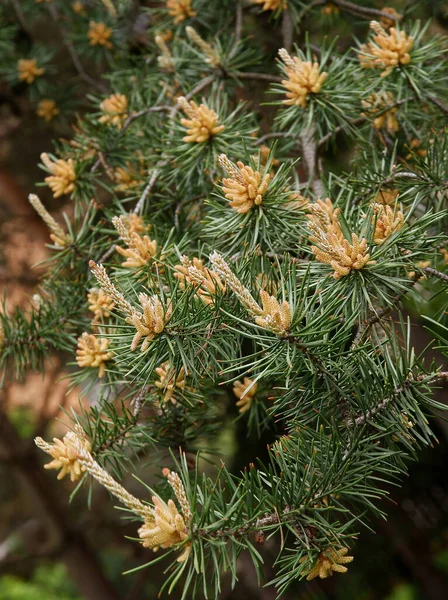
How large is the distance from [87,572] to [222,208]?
196cm

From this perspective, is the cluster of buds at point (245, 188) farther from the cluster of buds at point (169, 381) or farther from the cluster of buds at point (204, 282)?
the cluster of buds at point (169, 381)

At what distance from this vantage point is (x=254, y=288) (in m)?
0.61

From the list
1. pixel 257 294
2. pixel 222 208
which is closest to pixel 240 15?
pixel 222 208

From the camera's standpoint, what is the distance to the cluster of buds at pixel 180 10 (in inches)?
42.2

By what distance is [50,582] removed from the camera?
3051 mm

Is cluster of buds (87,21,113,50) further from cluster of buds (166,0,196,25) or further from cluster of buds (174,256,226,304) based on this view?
cluster of buds (174,256,226,304)

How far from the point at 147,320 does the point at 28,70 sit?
991 millimetres

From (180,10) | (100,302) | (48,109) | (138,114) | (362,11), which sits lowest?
(48,109)

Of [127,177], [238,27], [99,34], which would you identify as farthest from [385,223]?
[99,34]

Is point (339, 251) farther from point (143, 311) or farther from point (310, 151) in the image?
point (310, 151)

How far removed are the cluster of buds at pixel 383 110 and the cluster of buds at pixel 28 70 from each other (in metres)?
0.79

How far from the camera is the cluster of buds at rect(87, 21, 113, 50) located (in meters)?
1.27

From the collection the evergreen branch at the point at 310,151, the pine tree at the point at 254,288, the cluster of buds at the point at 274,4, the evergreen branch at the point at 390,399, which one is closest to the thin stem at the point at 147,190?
the pine tree at the point at 254,288

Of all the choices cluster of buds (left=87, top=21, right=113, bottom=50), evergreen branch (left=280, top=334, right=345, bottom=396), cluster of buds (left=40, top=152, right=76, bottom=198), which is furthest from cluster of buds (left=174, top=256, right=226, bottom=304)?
cluster of buds (left=87, top=21, right=113, bottom=50)
